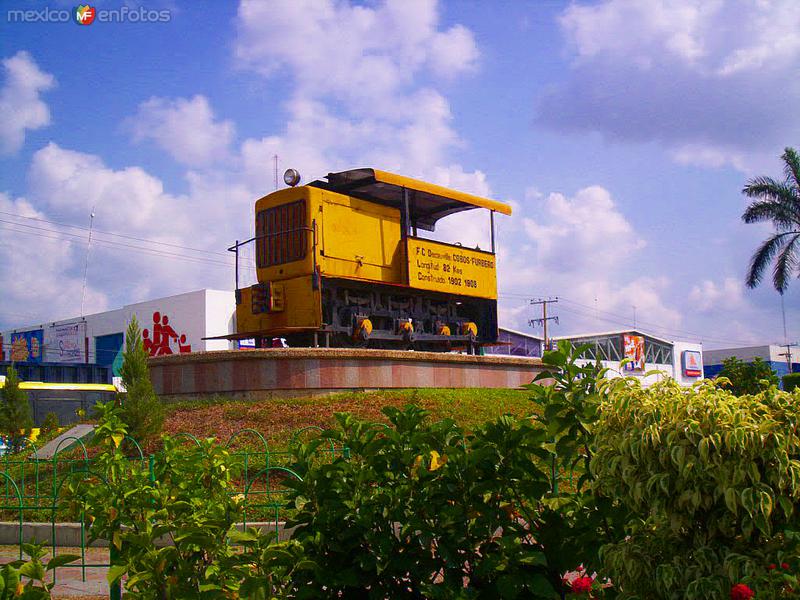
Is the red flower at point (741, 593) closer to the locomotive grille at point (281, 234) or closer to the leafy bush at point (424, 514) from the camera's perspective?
the leafy bush at point (424, 514)

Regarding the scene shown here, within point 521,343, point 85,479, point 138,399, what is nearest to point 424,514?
point 85,479

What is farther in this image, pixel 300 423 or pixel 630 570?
pixel 300 423

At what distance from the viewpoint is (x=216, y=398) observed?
13188 millimetres

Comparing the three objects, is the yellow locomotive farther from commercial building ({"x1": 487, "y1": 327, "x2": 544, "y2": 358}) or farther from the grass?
commercial building ({"x1": 487, "y1": 327, "x2": 544, "y2": 358})

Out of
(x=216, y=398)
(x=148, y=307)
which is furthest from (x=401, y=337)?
(x=148, y=307)

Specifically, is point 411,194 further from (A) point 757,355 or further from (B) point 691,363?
(A) point 757,355

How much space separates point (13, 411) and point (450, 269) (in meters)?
10.3

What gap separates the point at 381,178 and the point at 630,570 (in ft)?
41.7

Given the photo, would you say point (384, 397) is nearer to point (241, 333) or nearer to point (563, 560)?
point (241, 333)

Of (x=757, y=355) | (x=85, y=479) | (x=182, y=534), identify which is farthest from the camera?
(x=757, y=355)

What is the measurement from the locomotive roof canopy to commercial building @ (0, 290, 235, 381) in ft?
72.4

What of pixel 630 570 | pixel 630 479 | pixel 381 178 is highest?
pixel 381 178

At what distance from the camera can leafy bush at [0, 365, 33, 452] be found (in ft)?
54.0

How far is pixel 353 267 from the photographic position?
15.5m
